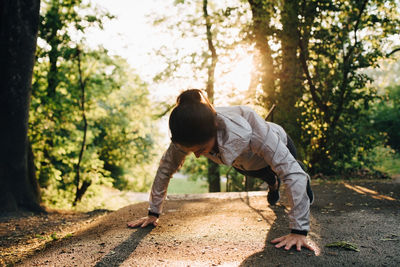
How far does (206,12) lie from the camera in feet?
41.3

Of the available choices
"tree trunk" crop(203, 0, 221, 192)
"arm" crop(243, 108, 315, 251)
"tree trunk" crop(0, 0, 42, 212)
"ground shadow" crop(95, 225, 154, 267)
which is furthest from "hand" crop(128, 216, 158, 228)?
"tree trunk" crop(203, 0, 221, 192)

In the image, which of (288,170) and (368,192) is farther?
(368,192)

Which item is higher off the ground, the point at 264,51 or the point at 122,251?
the point at 264,51

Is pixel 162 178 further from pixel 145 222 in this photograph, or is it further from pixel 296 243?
pixel 296 243

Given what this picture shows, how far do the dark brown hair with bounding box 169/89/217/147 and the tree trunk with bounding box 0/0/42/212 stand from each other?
129 inches

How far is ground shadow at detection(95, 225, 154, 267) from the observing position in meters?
2.09

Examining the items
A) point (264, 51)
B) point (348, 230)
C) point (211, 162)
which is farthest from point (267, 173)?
point (211, 162)

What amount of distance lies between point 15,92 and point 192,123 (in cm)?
347

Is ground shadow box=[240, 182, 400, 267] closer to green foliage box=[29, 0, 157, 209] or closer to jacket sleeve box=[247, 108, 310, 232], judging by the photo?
jacket sleeve box=[247, 108, 310, 232]

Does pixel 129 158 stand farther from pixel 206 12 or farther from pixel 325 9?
pixel 325 9

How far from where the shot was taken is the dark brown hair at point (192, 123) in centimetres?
212

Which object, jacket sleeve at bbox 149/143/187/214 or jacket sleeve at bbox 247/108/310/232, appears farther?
jacket sleeve at bbox 149/143/187/214

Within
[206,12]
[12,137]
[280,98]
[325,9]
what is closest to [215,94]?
[206,12]

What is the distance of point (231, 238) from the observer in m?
2.56
